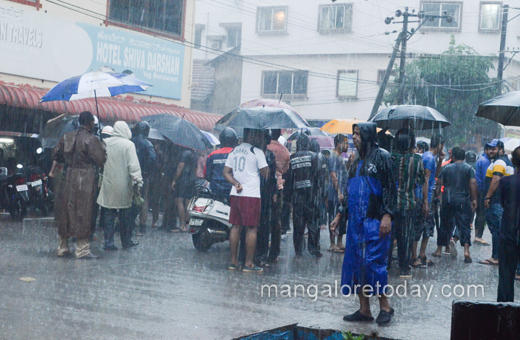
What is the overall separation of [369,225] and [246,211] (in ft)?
8.47

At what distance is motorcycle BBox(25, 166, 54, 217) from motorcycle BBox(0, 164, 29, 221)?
0.49ft

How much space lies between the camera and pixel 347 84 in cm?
3462

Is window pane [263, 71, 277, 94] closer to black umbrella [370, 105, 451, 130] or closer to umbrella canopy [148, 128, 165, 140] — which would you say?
umbrella canopy [148, 128, 165, 140]

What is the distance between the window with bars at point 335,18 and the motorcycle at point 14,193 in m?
26.3

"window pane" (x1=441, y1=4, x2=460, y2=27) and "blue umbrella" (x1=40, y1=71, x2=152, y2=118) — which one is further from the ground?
"window pane" (x1=441, y1=4, x2=460, y2=27)

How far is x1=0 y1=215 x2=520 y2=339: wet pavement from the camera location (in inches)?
205

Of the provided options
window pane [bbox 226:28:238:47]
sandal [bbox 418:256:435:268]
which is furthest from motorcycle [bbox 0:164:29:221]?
window pane [bbox 226:28:238:47]

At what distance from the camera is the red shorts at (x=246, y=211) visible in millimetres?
7855

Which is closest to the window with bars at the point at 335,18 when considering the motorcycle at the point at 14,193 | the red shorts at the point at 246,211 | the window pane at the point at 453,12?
the window pane at the point at 453,12

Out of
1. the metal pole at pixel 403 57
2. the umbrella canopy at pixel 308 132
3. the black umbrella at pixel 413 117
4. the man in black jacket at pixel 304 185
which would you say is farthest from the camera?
the metal pole at pixel 403 57

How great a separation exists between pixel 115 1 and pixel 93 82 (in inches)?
357

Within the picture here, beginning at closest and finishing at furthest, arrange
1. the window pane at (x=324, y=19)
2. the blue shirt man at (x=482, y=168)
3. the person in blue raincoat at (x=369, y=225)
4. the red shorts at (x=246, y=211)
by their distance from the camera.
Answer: the person in blue raincoat at (x=369, y=225)
the red shorts at (x=246, y=211)
the blue shirt man at (x=482, y=168)
the window pane at (x=324, y=19)

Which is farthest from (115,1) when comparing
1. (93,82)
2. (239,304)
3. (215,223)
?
(239,304)

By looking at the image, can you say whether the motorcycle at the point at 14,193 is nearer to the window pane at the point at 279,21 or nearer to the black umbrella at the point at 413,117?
the black umbrella at the point at 413,117
